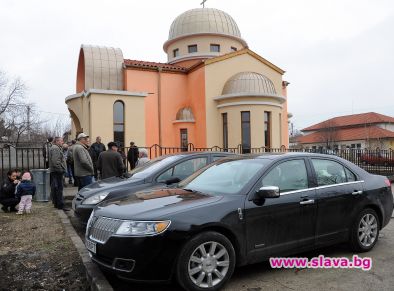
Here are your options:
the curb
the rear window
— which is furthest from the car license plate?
the rear window

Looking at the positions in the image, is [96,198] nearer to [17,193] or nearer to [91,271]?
[91,271]

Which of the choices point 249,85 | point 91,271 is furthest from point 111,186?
point 249,85

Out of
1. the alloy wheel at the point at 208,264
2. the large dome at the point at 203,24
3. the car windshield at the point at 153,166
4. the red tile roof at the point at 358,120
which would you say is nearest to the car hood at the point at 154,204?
the alloy wheel at the point at 208,264

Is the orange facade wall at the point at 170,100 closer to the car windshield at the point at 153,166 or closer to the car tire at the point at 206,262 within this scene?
the car windshield at the point at 153,166

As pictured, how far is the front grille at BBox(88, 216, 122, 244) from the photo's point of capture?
409cm

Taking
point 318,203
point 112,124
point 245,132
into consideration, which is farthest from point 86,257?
point 245,132

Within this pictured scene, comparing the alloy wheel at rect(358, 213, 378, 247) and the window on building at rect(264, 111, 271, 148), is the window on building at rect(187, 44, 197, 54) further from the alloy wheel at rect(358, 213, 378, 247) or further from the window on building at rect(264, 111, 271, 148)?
the alloy wheel at rect(358, 213, 378, 247)

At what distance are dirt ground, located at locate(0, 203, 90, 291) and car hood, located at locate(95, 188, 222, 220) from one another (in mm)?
1000

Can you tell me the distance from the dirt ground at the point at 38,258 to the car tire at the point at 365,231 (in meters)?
3.79

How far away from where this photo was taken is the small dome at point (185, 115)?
24.0 m

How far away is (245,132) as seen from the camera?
73.5 ft

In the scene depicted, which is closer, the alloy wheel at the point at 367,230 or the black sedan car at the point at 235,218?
the black sedan car at the point at 235,218

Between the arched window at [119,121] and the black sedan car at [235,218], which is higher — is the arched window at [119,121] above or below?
above

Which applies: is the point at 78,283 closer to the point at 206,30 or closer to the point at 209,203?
the point at 209,203
